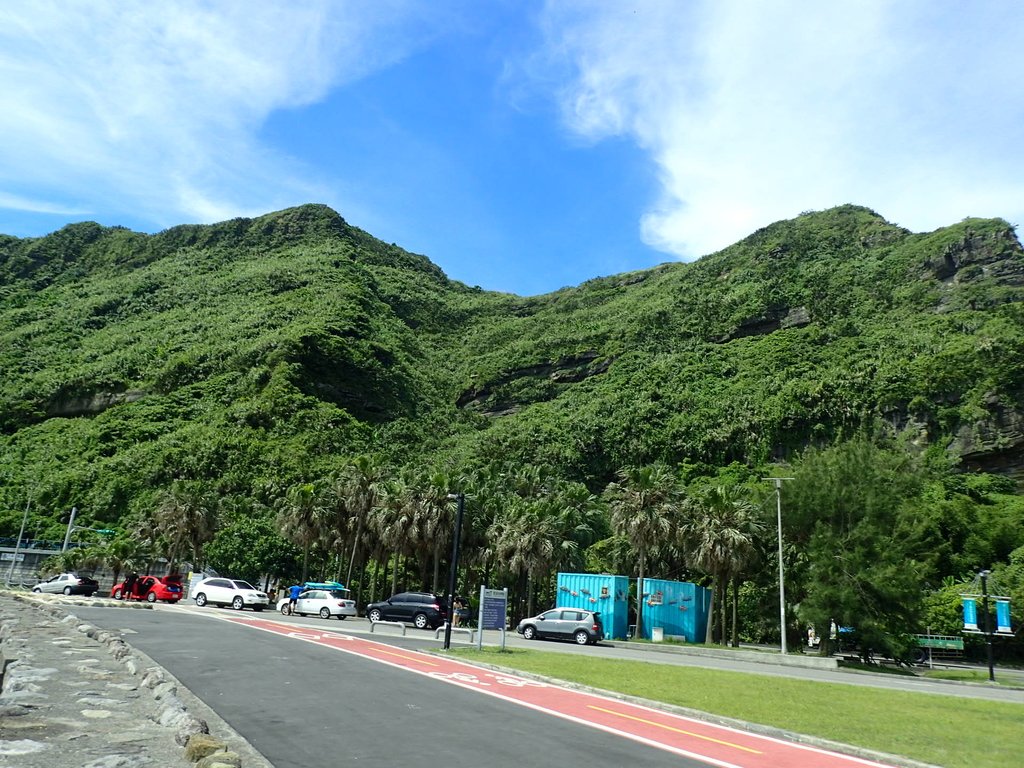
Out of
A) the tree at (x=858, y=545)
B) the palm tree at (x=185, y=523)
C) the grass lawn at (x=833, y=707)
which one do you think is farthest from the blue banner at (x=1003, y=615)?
the palm tree at (x=185, y=523)

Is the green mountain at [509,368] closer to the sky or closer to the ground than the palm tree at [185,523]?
closer to the sky

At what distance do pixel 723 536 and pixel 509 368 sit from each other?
115 metres

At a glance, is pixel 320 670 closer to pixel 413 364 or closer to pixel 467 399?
pixel 467 399

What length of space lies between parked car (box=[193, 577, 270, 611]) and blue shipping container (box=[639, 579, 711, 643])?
2224 centimetres

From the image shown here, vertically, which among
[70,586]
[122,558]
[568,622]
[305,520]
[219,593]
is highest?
[305,520]

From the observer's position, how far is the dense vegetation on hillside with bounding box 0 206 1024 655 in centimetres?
4838

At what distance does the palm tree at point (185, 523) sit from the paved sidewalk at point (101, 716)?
48637mm

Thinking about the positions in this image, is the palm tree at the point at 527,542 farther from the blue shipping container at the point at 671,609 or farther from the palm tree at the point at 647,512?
the blue shipping container at the point at 671,609

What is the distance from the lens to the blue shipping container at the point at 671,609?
135 ft

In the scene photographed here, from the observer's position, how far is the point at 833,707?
14.6m

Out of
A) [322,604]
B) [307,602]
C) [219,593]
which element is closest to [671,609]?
[322,604]

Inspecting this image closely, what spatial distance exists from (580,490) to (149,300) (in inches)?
5286

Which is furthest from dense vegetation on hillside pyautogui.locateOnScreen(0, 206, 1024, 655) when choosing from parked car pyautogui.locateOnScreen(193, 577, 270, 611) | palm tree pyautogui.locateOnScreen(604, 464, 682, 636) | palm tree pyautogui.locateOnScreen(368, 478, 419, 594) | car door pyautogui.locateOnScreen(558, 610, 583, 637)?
car door pyautogui.locateOnScreen(558, 610, 583, 637)

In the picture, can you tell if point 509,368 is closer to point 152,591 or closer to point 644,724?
point 152,591
